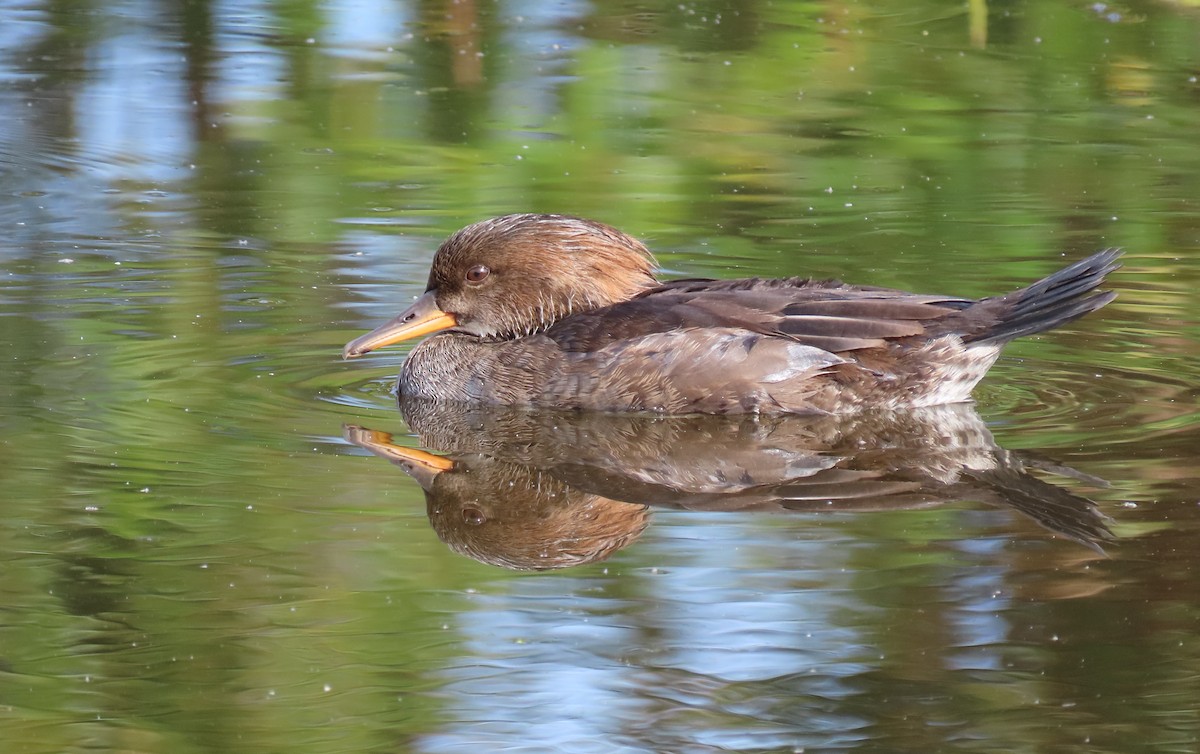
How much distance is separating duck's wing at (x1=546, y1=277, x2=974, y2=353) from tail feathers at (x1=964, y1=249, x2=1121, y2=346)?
0.21 meters

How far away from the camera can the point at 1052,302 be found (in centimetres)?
746

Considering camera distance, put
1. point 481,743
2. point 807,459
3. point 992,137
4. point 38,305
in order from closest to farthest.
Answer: point 481,743
point 807,459
point 38,305
point 992,137

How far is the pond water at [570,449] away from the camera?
4.79 metres

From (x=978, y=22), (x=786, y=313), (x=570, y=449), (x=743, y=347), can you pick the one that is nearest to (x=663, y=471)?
(x=570, y=449)

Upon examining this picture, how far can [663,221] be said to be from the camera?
10.8 meters

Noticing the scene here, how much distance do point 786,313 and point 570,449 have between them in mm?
1116

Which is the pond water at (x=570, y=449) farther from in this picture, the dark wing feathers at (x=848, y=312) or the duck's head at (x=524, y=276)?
the duck's head at (x=524, y=276)

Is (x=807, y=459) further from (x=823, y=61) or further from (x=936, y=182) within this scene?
(x=823, y=61)

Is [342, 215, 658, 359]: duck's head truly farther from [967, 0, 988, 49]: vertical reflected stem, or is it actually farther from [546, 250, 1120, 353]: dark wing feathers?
[967, 0, 988, 49]: vertical reflected stem

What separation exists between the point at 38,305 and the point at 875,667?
206 inches

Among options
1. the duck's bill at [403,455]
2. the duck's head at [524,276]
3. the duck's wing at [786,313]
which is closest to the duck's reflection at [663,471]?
the duck's bill at [403,455]

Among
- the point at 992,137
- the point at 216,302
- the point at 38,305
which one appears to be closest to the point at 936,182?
the point at 992,137

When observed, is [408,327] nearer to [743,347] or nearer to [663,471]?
[743,347]

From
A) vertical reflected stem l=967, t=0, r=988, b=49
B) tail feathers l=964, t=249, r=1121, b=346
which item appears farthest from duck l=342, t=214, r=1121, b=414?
vertical reflected stem l=967, t=0, r=988, b=49
